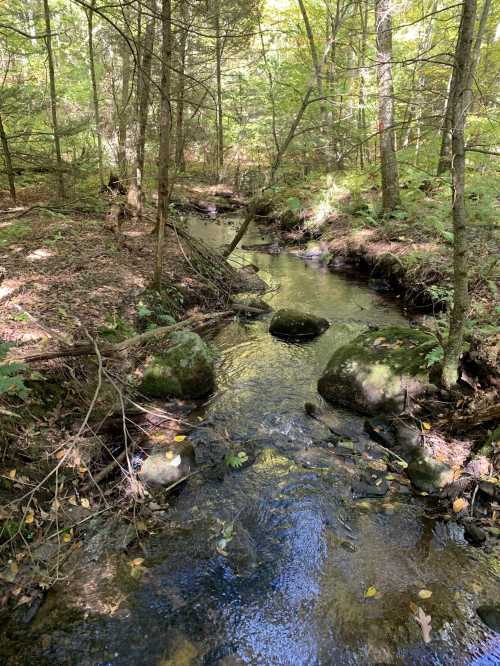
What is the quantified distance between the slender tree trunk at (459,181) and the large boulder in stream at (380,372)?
59 cm

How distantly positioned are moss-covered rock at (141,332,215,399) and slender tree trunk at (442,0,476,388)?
325 cm

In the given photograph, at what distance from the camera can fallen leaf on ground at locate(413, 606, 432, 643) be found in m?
3.03

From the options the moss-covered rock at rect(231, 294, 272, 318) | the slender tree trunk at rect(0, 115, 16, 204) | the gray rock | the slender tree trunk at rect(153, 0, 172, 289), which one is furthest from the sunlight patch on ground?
the gray rock

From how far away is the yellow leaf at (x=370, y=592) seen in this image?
3.31 meters

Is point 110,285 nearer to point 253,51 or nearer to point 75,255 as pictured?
point 75,255

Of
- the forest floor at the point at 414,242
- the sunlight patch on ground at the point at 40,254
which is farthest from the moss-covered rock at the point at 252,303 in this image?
the sunlight patch on ground at the point at 40,254

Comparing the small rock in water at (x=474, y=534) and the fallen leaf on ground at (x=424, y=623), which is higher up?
the small rock in water at (x=474, y=534)

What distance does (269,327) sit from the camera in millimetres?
8367

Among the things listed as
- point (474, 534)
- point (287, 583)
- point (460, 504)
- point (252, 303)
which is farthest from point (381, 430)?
point (252, 303)

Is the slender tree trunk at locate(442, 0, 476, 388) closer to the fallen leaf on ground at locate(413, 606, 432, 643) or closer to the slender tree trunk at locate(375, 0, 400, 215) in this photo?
A: the fallen leaf on ground at locate(413, 606, 432, 643)

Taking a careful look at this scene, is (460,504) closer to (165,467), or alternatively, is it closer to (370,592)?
(370,592)

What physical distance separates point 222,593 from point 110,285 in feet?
17.0

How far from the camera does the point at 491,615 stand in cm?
314

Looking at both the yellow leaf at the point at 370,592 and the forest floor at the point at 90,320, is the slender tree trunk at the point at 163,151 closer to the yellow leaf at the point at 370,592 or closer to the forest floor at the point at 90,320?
the forest floor at the point at 90,320
